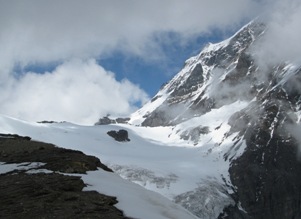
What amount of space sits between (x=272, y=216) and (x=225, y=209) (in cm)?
3792

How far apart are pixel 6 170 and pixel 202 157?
555ft

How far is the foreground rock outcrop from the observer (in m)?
18.3

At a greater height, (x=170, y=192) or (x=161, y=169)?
(x=161, y=169)

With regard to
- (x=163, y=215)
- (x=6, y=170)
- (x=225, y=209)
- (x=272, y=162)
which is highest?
(x=272, y=162)

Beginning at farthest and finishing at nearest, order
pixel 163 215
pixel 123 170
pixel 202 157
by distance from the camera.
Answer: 1. pixel 202 157
2. pixel 123 170
3. pixel 163 215

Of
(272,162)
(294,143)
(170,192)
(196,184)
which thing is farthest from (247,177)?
(170,192)

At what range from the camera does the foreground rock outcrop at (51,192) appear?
1828 cm

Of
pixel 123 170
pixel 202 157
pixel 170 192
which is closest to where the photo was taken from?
pixel 170 192

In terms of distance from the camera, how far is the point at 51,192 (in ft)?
68.7

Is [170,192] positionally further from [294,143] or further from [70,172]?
[70,172]

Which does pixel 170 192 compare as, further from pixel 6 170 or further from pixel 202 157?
pixel 6 170

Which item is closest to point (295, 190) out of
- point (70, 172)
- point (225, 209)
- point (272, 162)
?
point (272, 162)

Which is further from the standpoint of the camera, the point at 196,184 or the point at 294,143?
the point at 294,143

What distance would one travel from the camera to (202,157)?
193 meters
